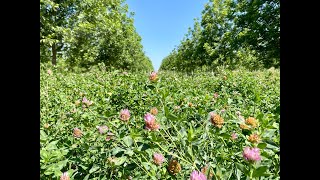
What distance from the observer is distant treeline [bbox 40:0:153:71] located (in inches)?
459

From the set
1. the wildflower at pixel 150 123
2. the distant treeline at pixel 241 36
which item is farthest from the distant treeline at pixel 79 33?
the wildflower at pixel 150 123

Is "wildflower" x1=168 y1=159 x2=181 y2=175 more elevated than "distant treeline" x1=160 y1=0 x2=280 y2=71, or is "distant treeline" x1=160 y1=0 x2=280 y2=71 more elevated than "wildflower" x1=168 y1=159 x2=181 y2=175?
"distant treeline" x1=160 y1=0 x2=280 y2=71

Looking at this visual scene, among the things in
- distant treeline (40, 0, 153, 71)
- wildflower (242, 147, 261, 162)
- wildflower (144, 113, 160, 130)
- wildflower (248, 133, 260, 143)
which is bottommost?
wildflower (242, 147, 261, 162)

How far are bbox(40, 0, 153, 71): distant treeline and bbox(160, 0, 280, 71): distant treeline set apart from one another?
17.1ft

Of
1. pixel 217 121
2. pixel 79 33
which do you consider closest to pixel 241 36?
pixel 79 33

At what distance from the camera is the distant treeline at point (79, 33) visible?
11.7m

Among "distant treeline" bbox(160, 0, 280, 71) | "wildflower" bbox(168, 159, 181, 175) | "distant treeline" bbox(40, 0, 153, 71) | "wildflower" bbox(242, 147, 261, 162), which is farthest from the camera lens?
A: "distant treeline" bbox(160, 0, 280, 71)

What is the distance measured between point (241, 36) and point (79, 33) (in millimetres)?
8383

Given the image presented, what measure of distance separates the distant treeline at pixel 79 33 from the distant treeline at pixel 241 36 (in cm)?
520

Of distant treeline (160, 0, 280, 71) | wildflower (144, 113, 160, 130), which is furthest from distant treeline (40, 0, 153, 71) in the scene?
wildflower (144, 113, 160, 130)

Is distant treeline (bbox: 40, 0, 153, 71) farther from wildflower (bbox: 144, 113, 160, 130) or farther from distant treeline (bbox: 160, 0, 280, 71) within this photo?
wildflower (bbox: 144, 113, 160, 130)

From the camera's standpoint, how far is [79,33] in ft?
45.6
